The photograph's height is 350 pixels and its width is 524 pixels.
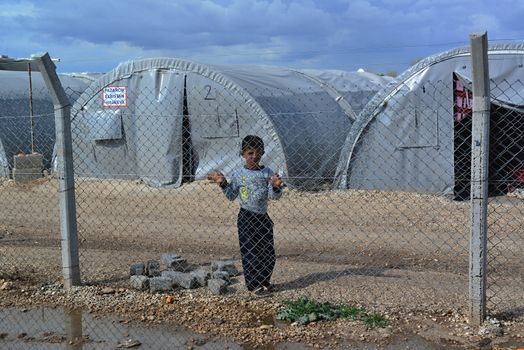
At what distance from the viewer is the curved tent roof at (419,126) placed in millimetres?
11742

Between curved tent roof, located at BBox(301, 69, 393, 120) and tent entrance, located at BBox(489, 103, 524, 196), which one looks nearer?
tent entrance, located at BBox(489, 103, 524, 196)

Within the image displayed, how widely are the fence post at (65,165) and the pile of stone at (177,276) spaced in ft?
2.09

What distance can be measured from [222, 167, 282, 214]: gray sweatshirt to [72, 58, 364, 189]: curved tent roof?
6397 millimetres

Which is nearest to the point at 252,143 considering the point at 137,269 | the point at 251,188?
the point at 251,188

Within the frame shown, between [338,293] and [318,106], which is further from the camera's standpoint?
[318,106]

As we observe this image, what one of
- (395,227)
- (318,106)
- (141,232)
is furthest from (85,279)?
(318,106)

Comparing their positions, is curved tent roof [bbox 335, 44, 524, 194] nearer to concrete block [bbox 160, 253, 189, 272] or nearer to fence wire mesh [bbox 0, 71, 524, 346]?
fence wire mesh [bbox 0, 71, 524, 346]

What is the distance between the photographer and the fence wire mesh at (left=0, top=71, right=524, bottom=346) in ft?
20.3

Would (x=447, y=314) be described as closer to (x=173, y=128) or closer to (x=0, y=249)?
(x=0, y=249)

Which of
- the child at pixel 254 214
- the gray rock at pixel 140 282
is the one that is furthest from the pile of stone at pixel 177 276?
the child at pixel 254 214

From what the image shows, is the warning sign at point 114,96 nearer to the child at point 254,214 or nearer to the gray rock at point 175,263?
the gray rock at point 175,263

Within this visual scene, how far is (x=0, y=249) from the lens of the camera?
8.30 metres

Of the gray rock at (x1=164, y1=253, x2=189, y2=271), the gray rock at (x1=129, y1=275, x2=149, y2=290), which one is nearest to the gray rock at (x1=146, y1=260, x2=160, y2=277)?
the gray rock at (x1=164, y1=253, x2=189, y2=271)

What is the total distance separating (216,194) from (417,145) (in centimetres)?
390
